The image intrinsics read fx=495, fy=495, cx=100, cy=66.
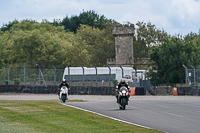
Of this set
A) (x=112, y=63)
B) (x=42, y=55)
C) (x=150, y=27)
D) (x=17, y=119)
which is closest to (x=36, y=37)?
(x=42, y=55)

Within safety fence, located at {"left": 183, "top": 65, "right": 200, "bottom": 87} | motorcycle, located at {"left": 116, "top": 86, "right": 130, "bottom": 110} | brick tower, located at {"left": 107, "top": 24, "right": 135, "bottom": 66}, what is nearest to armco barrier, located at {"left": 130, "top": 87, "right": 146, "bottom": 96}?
safety fence, located at {"left": 183, "top": 65, "right": 200, "bottom": 87}

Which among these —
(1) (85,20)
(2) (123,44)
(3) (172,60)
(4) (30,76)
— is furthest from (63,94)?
(1) (85,20)

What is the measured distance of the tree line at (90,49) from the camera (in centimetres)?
6003

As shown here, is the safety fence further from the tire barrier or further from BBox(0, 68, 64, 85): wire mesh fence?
BBox(0, 68, 64, 85): wire mesh fence

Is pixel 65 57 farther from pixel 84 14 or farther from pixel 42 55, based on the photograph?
pixel 84 14

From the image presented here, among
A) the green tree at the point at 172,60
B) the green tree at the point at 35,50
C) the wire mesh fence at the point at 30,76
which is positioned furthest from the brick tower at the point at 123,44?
the wire mesh fence at the point at 30,76

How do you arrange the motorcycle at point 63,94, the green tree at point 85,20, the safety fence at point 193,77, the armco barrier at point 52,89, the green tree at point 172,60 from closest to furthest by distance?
the motorcycle at point 63,94 → the safety fence at point 193,77 → the armco barrier at point 52,89 → the green tree at point 172,60 → the green tree at point 85,20

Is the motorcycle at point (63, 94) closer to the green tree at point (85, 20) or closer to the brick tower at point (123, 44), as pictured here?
the brick tower at point (123, 44)

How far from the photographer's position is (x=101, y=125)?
15586 mm

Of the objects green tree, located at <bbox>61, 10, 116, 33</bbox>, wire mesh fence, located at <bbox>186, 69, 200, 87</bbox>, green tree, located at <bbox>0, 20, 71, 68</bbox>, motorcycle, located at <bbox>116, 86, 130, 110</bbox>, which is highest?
green tree, located at <bbox>61, 10, 116, 33</bbox>

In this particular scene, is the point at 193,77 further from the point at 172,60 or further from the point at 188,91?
the point at 172,60

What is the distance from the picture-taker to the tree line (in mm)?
60031

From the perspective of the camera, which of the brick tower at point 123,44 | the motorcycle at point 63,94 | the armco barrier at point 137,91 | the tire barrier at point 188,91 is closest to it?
the motorcycle at point 63,94

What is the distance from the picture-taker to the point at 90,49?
10450 cm
